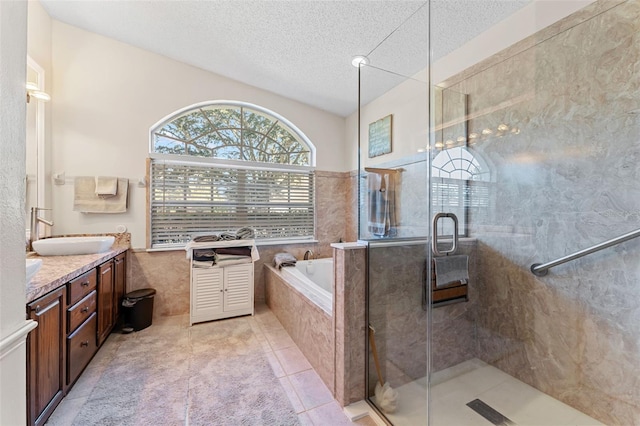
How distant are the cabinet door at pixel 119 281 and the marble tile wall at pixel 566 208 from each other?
133 inches

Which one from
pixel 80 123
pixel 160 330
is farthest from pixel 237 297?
pixel 80 123

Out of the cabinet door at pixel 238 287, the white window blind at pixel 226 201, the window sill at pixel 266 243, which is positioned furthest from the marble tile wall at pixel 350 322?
the white window blind at pixel 226 201

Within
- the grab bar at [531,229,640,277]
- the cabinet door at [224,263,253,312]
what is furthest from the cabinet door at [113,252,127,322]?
the grab bar at [531,229,640,277]

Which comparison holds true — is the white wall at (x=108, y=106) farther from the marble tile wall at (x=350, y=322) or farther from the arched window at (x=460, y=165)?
the arched window at (x=460, y=165)

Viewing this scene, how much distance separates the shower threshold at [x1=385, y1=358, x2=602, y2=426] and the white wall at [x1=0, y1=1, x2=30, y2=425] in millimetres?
1748

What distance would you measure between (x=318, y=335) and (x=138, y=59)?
3.60m

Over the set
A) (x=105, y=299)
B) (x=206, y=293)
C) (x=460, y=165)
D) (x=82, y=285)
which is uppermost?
(x=460, y=165)

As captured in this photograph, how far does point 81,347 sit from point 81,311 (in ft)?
0.88

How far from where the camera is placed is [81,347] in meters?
1.92

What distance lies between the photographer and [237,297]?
10.2 ft

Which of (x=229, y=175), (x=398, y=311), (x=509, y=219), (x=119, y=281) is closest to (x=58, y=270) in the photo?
(x=119, y=281)

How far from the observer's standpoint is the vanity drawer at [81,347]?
1.76 meters

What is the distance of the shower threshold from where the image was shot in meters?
1.63

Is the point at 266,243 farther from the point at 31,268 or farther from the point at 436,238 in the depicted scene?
the point at 31,268
